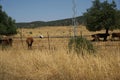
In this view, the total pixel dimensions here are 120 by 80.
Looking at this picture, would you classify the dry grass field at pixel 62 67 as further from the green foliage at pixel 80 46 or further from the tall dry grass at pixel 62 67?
the green foliage at pixel 80 46

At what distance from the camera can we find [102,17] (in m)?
40.0

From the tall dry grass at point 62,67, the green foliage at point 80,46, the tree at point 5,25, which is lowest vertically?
the tall dry grass at point 62,67

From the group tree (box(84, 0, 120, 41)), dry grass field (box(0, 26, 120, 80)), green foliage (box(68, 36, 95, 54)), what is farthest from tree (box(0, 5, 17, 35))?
dry grass field (box(0, 26, 120, 80))

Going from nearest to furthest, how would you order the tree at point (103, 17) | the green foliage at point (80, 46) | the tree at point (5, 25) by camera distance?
the green foliage at point (80, 46) < the tree at point (5, 25) < the tree at point (103, 17)

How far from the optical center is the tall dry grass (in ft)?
24.0

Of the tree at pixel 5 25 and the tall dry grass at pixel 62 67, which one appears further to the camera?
the tree at pixel 5 25

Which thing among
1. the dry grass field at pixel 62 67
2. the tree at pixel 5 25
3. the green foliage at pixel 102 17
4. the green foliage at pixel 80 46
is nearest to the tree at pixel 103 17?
the green foliage at pixel 102 17

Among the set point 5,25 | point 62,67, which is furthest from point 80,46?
point 5,25

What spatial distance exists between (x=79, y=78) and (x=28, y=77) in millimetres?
1795

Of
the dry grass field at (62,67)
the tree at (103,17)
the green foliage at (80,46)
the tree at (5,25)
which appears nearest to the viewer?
the dry grass field at (62,67)

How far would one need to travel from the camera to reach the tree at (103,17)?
38781mm

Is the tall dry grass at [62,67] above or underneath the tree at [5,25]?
underneath

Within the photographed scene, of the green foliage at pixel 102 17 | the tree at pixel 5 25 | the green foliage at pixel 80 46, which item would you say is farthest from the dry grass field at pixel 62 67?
the green foliage at pixel 102 17

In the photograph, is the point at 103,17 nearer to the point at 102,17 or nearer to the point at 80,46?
the point at 102,17
